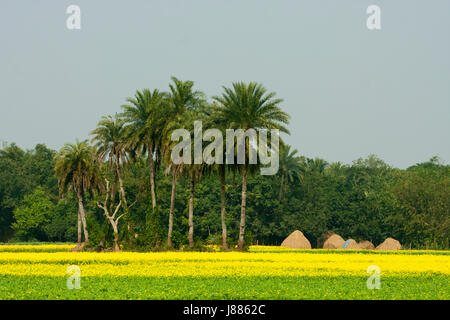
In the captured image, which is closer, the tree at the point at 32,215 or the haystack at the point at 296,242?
the haystack at the point at 296,242

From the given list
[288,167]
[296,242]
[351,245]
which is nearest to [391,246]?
[351,245]

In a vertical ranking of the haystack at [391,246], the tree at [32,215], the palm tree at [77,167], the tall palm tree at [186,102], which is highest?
the tall palm tree at [186,102]

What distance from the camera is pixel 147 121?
61562 mm

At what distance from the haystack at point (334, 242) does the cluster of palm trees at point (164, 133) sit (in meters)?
32.1

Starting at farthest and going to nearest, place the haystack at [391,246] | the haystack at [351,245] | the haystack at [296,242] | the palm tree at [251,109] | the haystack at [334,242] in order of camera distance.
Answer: the haystack at [334,242] < the haystack at [296,242] < the haystack at [391,246] < the haystack at [351,245] < the palm tree at [251,109]

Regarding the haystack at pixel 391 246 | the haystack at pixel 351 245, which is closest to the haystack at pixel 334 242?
the haystack at pixel 351 245

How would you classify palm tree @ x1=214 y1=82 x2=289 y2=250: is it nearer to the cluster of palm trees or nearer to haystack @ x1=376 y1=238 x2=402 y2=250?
the cluster of palm trees

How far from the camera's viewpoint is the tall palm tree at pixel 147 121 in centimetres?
6153

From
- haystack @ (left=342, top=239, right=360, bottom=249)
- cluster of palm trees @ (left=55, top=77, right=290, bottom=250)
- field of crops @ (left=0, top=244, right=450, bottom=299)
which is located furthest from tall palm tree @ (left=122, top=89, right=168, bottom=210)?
haystack @ (left=342, top=239, right=360, bottom=249)

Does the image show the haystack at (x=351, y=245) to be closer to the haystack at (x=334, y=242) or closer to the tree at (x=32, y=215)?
the haystack at (x=334, y=242)

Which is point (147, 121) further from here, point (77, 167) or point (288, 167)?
point (288, 167)

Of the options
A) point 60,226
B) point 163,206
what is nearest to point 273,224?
point 163,206
